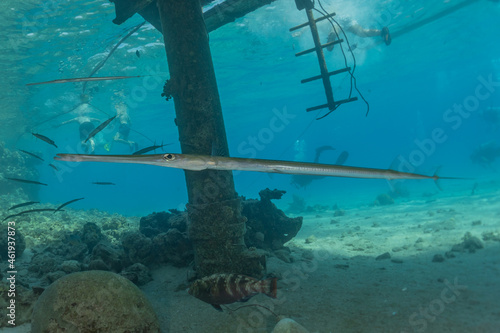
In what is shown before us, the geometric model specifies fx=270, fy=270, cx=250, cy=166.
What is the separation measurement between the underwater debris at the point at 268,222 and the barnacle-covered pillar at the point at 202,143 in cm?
220

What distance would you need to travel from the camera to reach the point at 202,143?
4.74m

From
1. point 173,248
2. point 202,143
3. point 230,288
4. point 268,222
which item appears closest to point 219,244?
point 230,288

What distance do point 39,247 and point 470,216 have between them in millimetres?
15268

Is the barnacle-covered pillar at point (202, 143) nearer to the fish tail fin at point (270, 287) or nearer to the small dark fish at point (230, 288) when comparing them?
the small dark fish at point (230, 288)

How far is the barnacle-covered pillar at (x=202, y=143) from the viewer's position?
15.4 feet

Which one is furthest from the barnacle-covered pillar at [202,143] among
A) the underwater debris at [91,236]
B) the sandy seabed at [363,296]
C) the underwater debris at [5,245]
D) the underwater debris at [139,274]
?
the underwater debris at [5,245]

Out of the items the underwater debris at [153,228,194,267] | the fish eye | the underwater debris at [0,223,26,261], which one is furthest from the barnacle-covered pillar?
the underwater debris at [0,223,26,261]

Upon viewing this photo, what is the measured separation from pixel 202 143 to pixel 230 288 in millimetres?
2439

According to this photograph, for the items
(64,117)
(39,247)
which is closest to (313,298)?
(39,247)

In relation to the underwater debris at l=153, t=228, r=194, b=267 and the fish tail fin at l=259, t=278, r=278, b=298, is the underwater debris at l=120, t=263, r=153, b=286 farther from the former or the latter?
the fish tail fin at l=259, t=278, r=278, b=298

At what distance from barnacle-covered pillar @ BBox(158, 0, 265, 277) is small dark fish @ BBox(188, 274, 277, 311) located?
1.03 metres

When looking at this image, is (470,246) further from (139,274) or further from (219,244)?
(139,274)

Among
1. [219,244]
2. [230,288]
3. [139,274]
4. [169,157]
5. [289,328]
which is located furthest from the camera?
[139,274]

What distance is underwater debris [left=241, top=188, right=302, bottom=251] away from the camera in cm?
716
